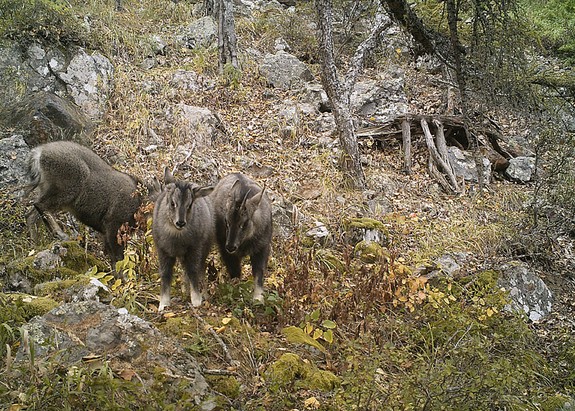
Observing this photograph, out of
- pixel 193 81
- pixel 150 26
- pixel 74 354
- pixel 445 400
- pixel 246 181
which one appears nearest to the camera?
pixel 74 354

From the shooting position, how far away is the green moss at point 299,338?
546 cm

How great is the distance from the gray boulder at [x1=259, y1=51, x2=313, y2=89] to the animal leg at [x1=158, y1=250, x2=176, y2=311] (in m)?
8.49

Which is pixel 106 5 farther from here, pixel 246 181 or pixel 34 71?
pixel 246 181

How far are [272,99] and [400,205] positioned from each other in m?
Result: 4.31

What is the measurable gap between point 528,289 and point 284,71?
846 centimetres

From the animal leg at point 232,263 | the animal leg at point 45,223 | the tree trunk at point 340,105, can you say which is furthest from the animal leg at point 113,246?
the tree trunk at point 340,105

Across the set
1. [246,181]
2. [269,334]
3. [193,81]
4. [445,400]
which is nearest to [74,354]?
[269,334]

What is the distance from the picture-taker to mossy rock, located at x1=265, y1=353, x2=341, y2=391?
4711 mm

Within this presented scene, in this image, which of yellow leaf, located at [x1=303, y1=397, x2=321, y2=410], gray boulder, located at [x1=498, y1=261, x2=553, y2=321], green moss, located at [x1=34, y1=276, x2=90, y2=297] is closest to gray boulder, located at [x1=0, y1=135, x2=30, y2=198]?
green moss, located at [x1=34, y1=276, x2=90, y2=297]

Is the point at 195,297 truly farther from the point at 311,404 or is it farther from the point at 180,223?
the point at 311,404

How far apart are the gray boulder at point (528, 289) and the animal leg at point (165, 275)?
440cm

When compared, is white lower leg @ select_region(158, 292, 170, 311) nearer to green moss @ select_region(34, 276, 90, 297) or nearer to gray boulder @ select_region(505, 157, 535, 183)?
green moss @ select_region(34, 276, 90, 297)

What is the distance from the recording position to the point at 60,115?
32.8 ft

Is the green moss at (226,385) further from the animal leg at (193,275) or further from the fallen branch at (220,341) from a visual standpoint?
the animal leg at (193,275)
